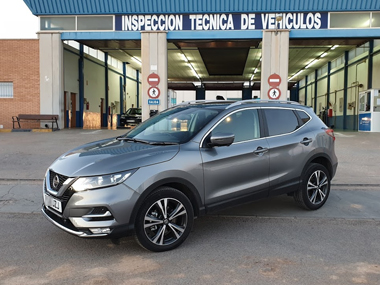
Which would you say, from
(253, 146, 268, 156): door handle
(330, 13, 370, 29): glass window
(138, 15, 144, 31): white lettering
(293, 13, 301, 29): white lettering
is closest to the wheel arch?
(253, 146, 268, 156): door handle

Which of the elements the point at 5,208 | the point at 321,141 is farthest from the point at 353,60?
the point at 5,208

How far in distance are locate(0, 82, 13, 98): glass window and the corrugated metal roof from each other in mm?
4545

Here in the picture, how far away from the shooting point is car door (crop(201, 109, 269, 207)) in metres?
4.22

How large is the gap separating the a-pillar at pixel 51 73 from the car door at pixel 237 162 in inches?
698

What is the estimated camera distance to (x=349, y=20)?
19078mm

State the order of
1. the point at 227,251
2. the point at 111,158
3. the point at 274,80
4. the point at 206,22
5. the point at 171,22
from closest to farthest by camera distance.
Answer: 1. the point at 111,158
2. the point at 227,251
3. the point at 274,80
4. the point at 206,22
5. the point at 171,22

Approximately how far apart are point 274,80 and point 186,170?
54.1 ft

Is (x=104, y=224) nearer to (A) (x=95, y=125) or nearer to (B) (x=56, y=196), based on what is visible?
(B) (x=56, y=196)

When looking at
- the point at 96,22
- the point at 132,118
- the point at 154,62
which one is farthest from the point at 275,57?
the point at 132,118

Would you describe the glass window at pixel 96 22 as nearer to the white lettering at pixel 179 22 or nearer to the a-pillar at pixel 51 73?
the a-pillar at pixel 51 73

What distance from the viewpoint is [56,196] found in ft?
12.3

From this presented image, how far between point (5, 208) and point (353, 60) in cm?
2715

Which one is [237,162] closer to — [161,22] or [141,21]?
[161,22]

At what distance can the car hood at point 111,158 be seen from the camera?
3604 mm
